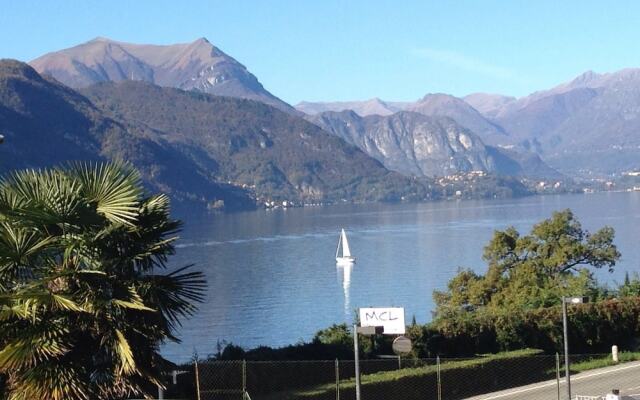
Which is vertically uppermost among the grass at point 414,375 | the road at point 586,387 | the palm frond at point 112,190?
the palm frond at point 112,190

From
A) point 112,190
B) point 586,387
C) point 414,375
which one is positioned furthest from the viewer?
point 586,387

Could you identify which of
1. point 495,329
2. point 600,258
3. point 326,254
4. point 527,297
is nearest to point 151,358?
point 495,329

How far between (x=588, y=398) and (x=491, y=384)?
13.4 feet

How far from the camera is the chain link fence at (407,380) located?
17.0 meters

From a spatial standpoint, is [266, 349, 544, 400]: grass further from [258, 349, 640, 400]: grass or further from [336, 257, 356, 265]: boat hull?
[336, 257, 356, 265]: boat hull

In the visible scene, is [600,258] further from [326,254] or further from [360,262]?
[326,254]

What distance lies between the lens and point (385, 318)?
17.5m

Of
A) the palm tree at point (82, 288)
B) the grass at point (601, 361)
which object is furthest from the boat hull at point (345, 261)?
the palm tree at point (82, 288)

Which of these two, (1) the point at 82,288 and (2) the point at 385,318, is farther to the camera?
(2) the point at 385,318

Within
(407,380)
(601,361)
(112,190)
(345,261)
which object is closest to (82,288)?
(112,190)

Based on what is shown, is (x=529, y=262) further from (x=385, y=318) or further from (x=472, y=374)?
(x=385, y=318)

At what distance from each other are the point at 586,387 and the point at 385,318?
4.84 meters

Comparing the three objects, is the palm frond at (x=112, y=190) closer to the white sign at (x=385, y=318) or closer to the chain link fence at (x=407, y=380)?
the chain link fence at (x=407, y=380)

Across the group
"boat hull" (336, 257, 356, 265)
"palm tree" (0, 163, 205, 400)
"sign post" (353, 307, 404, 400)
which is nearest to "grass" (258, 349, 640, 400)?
"sign post" (353, 307, 404, 400)
